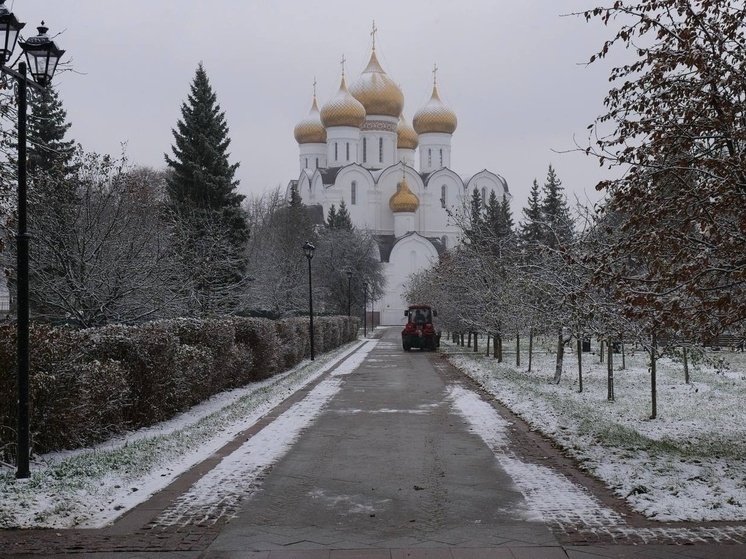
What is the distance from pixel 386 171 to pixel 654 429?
76.1 m

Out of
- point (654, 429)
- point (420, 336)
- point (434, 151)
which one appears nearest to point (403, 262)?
point (434, 151)

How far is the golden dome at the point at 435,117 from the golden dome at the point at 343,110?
22.3ft

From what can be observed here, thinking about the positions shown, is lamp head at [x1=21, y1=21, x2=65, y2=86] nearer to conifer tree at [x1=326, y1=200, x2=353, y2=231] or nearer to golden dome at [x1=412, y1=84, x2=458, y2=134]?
conifer tree at [x1=326, y1=200, x2=353, y2=231]

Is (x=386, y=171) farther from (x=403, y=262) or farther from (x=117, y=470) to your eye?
(x=117, y=470)

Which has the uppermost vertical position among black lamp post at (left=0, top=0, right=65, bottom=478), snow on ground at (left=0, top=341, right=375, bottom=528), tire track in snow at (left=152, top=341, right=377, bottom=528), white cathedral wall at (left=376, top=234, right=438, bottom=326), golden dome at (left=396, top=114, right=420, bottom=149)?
golden dome at (left=396, top=114, right=420, bottom=149)

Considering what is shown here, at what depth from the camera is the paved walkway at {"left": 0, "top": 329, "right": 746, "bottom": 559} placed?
5.72 meters

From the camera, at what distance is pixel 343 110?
81562 mm

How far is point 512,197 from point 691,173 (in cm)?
8445

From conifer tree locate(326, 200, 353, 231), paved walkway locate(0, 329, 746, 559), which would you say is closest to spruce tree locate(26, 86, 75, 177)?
paved walkway locate(0, 329, 746, 559)

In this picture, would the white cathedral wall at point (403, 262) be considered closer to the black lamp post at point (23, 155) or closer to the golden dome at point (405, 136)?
the golden dome at point (405, 136)

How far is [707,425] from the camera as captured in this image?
12.2 meters

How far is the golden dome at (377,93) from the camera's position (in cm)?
8362

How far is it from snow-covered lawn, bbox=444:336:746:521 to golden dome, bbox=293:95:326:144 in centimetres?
6766

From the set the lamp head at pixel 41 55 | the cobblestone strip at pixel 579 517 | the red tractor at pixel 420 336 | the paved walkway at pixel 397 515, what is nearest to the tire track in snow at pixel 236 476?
the paved walkway at pixel 397 515
